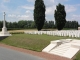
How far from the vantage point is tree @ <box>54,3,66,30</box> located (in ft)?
132

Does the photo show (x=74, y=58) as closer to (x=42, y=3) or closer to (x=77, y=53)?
(x=77, y=53)

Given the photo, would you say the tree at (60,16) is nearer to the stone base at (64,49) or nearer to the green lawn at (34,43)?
the green lawn at (34,43)

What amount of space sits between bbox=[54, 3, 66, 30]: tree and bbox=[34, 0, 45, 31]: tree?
151 inches

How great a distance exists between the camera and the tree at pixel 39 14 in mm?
38609

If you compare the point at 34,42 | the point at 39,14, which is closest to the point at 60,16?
the point at 39,14

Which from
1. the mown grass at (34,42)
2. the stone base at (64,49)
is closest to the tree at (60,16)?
the mown grass at (34,42)

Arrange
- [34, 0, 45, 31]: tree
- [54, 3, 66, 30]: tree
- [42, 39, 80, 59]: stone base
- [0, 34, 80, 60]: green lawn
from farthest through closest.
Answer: [54, 3, 66, 30]: tree < [34, 0, 45, 31]: tree < [0, 34, 80, 60]: green lawn < [42, 39, 80, 59]: stone base

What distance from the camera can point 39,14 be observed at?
38.8 m

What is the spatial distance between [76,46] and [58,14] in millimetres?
29425

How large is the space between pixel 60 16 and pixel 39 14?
5.45 metres

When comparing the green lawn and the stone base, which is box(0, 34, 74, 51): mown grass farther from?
the stone base

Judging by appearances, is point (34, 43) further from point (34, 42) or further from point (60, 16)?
point (60, 16)

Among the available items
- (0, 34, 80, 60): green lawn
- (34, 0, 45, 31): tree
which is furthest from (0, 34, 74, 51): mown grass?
(34, 0, 45, 31): tree

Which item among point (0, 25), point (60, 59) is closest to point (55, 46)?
point (60, 59)
